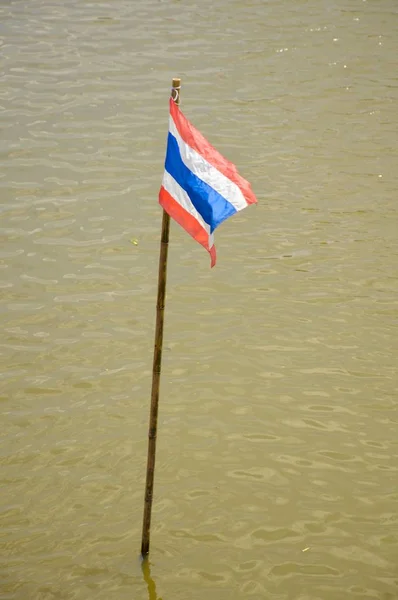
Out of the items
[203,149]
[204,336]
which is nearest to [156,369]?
[203,149]

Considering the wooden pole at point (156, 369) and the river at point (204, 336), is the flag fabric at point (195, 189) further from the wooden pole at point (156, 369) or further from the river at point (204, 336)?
the river at point (204, 336)

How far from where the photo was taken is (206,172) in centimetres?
411

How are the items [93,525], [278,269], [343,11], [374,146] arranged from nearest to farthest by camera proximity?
[93,525] → [278,269] → [374,146] → [343,11]

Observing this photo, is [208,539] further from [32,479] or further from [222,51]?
[222,51]

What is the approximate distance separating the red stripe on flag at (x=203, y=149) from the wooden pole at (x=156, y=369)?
9cm

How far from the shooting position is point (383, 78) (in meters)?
11.4

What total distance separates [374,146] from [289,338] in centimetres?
382

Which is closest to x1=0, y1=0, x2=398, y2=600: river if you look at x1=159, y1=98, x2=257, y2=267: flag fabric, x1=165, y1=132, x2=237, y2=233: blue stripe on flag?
x1=159, y1=98, x2=257, y2=267: flag fabric

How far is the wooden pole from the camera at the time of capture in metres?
4.16

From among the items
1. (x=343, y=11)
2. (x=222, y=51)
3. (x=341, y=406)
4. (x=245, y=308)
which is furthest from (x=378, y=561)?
(x=343, y=11)

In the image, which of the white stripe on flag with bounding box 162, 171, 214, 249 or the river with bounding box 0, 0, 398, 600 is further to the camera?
the river with bounding box 0, 0, 398, 600

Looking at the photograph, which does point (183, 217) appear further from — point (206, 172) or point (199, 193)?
point (206, 172)

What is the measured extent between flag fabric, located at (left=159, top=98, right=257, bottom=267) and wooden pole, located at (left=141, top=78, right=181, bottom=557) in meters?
0.09

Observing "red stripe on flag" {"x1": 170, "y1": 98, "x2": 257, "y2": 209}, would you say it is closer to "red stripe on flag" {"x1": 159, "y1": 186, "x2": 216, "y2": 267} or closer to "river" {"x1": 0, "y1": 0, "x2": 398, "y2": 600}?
"red stripe on flag" {"x1": 159, "y1": 186, "x2": 216, "y2": 267}
